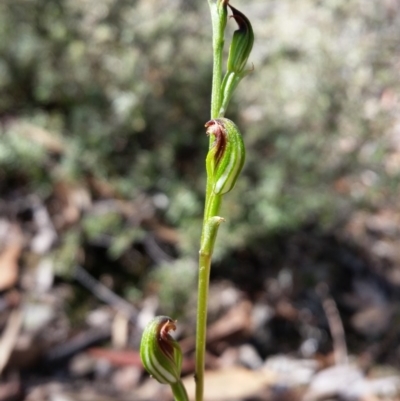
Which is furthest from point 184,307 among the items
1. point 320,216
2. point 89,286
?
point 320,216

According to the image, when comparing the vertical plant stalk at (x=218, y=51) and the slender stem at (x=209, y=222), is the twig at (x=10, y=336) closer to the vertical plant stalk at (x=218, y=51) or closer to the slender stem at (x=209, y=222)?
the slender stem at (x=209, y=222)

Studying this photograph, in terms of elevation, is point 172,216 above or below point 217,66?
above

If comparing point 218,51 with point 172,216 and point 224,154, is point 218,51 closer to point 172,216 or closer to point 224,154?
point 224,154

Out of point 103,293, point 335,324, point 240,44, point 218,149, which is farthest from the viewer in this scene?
point 335,324

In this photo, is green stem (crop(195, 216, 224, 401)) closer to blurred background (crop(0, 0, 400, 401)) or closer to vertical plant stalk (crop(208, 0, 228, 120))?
vertical plant stalk (crop(208, 0, 228, 120))

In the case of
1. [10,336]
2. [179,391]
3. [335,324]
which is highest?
[335,324]

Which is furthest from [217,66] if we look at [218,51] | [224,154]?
[224,154]

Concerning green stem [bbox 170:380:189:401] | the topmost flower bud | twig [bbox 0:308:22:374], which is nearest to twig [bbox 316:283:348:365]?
twig [bbox 0:308:22:374]
